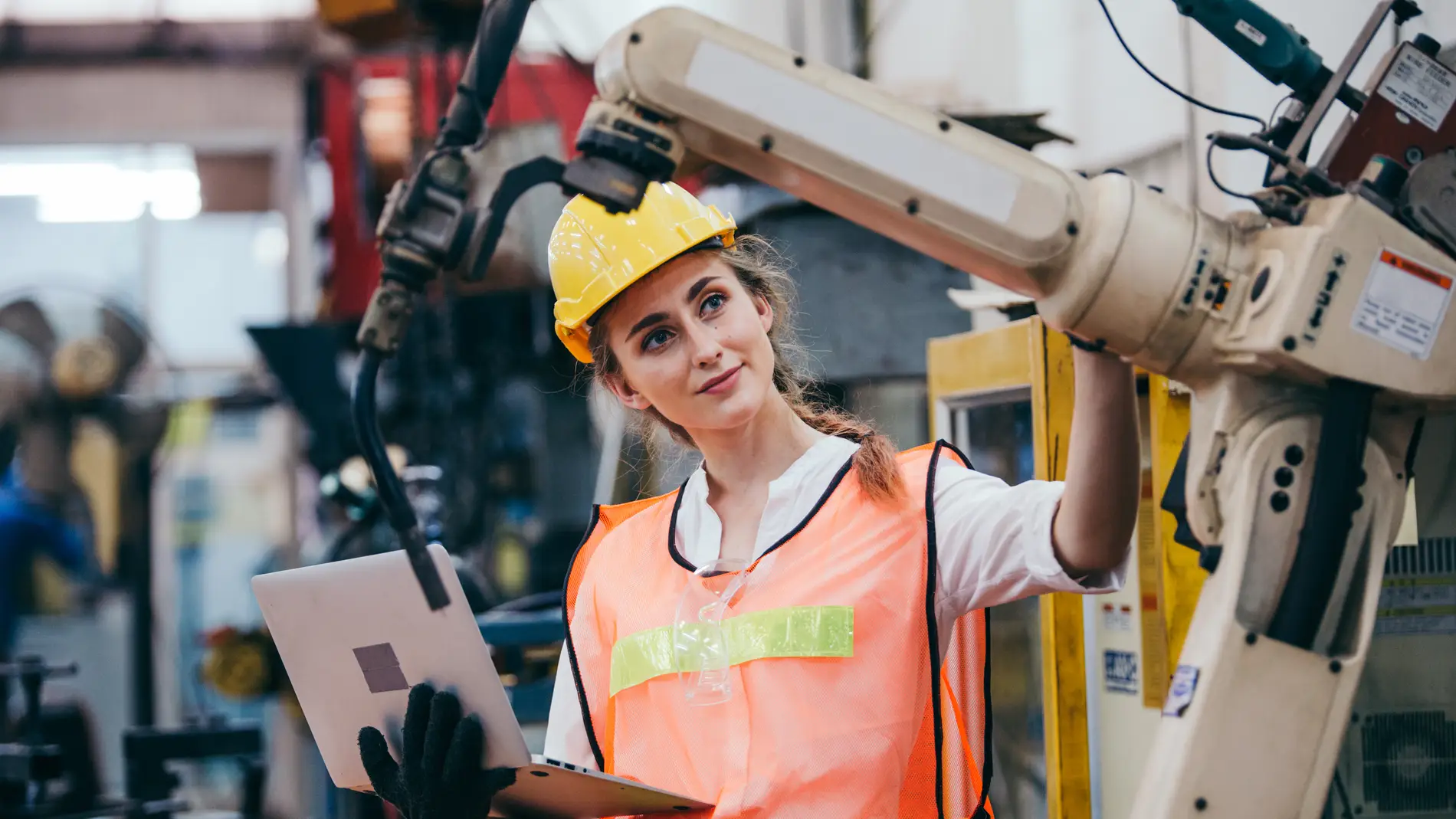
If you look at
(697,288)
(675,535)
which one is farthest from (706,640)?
(697,288)

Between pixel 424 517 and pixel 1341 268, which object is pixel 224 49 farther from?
pixel 1341 268

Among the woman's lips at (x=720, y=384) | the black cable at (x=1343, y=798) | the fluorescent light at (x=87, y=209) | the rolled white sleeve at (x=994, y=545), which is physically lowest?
the black cable at (x=1343, y=798)

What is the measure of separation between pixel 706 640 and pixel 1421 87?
970mm

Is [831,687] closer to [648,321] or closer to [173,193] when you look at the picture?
[648,321]

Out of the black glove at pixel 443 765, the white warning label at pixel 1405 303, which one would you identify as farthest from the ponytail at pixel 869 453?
the white warning label at pixel 1405 303

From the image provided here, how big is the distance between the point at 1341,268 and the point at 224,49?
28.1ft

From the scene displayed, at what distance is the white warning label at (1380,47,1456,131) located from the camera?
122 cm

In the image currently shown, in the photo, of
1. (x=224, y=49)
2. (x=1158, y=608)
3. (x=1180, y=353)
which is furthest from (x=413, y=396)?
(x=1180, y=353)

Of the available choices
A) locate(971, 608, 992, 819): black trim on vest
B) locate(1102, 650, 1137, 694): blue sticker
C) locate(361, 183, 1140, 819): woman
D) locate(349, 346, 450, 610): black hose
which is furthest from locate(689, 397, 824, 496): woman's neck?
locate(1102, 650, 1137, 694): blue sticker

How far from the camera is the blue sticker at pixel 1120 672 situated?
8.08 feet

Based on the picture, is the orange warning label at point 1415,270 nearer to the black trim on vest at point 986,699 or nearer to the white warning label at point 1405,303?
the white warning label at point 1405,303

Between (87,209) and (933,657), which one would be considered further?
(87,209)

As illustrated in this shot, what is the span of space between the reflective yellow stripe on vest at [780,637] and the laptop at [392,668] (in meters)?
0.18

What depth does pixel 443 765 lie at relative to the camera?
4.75ft
